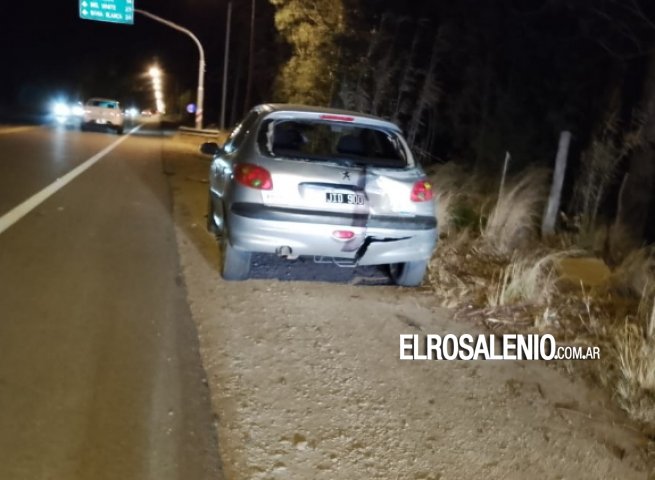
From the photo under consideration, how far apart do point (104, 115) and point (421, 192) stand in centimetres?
2858

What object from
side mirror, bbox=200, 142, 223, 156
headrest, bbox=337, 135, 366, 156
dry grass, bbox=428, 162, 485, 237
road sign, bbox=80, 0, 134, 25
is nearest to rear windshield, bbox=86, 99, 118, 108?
road sign, bbox=80, 0, 134, 25

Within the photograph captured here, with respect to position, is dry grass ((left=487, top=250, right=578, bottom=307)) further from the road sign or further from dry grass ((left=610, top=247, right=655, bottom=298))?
the road sign

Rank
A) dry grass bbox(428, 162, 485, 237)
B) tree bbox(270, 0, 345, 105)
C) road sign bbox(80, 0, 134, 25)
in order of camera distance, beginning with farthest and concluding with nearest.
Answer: road sign bbox(80, 0, 134, 25), tree bbox(270, 0, 345, 105), dry grass bbox(428, 162, 485, 237)

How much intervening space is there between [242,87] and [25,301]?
1785 inches

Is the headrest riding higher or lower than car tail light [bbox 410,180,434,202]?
higher

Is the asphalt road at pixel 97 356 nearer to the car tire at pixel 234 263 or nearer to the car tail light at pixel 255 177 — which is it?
the car tire at pixel 234 263

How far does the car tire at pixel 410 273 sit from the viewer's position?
710 cm

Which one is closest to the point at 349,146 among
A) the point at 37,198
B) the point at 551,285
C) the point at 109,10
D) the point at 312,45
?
the point at 551,285

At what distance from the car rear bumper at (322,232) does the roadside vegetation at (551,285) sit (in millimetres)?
761

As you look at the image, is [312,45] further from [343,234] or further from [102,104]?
[343,234]

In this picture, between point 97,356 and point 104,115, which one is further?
point 104,115

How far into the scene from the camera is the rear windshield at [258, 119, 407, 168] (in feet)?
21.6

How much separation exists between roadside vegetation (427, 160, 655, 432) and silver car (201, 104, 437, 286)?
34.2 inches

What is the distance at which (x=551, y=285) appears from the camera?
698cm
